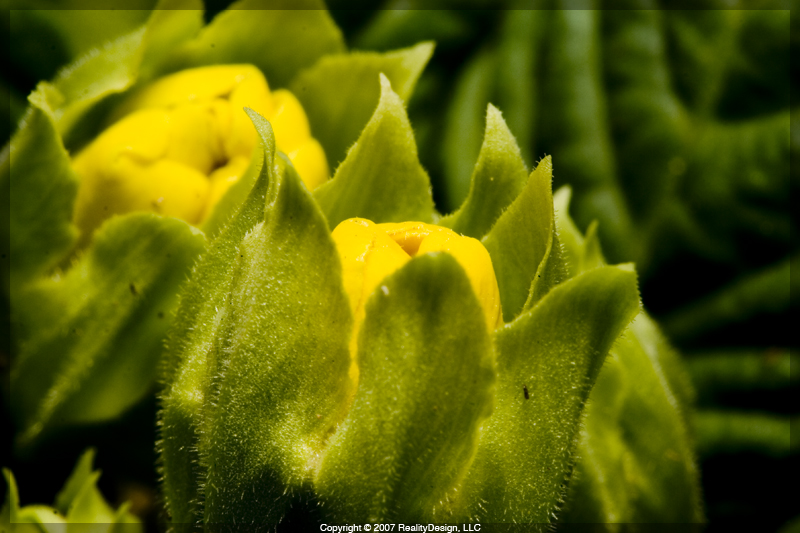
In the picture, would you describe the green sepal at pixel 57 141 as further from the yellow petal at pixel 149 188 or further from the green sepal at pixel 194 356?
the green sepal at pixel 194 356

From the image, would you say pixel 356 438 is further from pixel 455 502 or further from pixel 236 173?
pixel 236 173

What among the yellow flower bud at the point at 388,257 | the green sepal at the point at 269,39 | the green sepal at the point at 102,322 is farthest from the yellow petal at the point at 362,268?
the green sepal at the point at 269,39

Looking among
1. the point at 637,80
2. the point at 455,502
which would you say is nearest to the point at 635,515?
the point at 455,502

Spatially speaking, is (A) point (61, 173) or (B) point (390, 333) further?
(A) point (61, 173)

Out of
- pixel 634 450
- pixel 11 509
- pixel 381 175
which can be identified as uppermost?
pixel 381 175

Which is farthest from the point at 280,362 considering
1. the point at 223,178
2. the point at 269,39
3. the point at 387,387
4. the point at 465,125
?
the point at 465,125

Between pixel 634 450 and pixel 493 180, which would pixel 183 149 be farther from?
pixel 634 450
